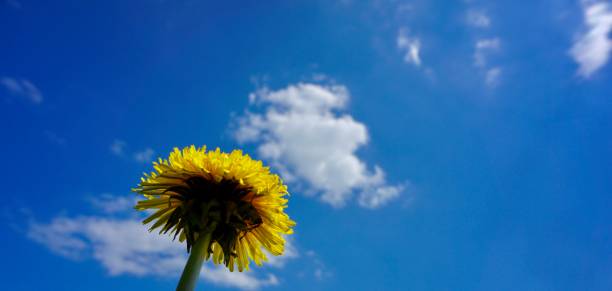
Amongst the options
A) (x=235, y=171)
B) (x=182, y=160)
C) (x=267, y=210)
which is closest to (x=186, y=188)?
(x=182, y=160)

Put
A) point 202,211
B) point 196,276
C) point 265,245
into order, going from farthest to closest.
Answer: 1. point 265,245
2. point 202,211
3. point 196,276

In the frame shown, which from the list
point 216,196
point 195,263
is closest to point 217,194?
point 216,196

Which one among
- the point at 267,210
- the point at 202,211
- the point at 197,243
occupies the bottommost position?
the point at 197,243

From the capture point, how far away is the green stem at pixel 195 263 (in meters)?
3.50

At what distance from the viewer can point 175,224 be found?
443 cm

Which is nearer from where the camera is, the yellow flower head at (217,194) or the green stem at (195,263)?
the green stem at (195,263)

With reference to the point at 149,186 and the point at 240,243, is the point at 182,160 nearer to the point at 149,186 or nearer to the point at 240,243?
the point at 149,186

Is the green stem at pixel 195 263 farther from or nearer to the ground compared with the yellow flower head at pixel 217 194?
nearer to the ground

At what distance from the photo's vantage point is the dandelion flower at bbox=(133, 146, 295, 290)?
4.02 metres

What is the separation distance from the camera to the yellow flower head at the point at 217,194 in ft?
13.3

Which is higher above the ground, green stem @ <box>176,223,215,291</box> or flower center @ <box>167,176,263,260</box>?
flower center @ <box>167,176,263,260</box>

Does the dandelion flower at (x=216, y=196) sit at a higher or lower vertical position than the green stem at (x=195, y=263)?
higher

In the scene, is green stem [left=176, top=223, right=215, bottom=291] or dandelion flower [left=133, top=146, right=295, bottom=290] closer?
green stem [left=176, top=223, right=215, bottom=291]

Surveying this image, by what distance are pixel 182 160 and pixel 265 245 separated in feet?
4.22
